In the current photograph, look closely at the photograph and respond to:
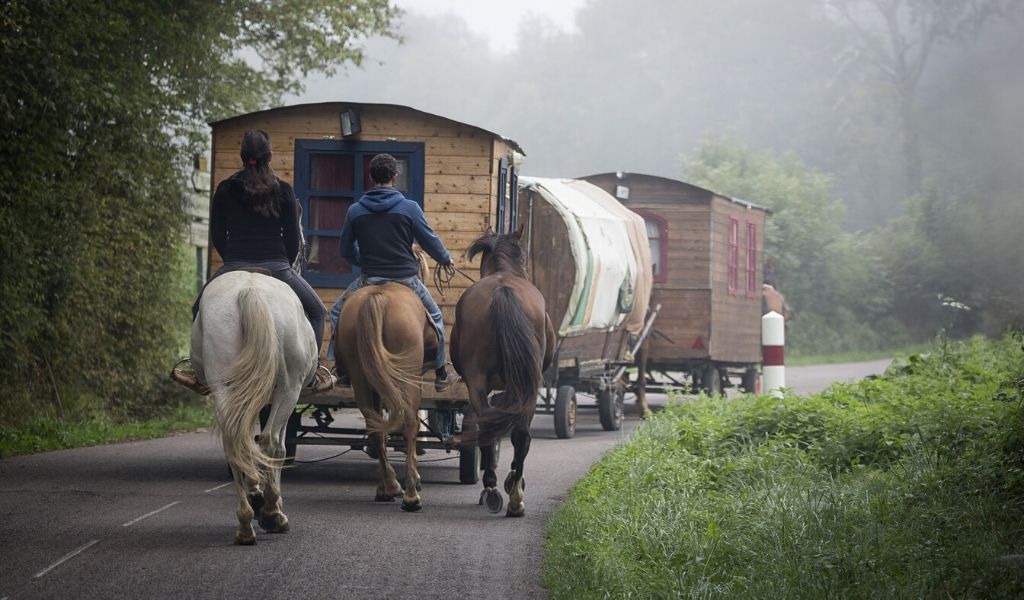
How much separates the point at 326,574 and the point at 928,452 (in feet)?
14.6

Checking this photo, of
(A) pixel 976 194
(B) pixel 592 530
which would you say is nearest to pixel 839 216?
(A) pixel 976 194

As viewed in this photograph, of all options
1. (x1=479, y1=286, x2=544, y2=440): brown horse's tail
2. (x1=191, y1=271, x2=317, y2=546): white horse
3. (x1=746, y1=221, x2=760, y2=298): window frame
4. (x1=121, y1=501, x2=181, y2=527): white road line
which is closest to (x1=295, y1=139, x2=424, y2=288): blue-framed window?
(x1=479, y1=286, x2=544, y2=440): brown horse's tail

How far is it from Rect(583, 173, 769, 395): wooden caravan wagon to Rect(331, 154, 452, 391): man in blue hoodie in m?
10.7

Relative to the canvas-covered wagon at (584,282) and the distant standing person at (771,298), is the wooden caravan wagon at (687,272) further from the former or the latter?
the canvas-covered wagon at (584,282)

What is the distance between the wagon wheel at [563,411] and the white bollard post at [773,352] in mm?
2831

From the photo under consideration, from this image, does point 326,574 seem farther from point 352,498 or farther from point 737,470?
point 737,470

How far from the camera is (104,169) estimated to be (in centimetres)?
1545

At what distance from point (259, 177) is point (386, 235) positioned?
1500 mm

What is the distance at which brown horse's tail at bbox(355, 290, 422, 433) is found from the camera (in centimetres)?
951

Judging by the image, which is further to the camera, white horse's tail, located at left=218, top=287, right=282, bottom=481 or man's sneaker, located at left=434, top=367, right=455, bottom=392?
man's sneaker, located at left=434, top=367, right=455, bottom=392

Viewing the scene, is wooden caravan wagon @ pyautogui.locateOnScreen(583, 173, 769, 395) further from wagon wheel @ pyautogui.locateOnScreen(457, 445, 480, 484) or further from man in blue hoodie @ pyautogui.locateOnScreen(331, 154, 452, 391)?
man in blue hoodie @ pyautogui.locateOnScreen(331, 154, 452, 391)

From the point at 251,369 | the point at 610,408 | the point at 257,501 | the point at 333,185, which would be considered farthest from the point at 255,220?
the point at 610,408

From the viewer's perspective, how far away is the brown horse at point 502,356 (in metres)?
9.43

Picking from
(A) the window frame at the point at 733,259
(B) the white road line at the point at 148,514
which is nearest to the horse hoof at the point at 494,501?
(B) the white road line at the point at 148,514
